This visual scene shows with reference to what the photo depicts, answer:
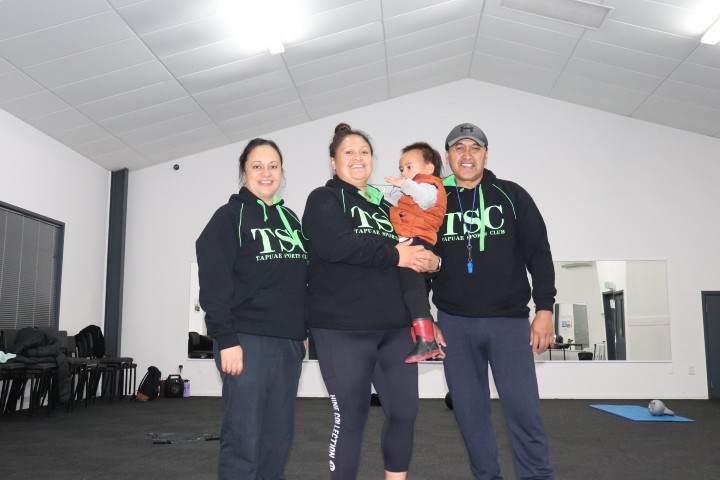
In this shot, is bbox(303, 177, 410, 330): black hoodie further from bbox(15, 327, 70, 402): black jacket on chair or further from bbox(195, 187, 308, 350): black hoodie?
bbox(15, 327, 70, 402): black jacket on chair

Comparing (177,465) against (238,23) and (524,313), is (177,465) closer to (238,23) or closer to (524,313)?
(524,313)

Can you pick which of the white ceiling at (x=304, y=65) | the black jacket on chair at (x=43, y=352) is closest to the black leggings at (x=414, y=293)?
the white ceiling at (x=304, y=65)

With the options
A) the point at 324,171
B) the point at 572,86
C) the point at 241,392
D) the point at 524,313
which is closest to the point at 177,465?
the point at 241,392

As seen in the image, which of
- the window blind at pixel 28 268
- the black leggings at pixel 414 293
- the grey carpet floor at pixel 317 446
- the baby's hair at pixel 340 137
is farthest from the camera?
the window blind at pixel 28 268

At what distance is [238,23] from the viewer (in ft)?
18.0

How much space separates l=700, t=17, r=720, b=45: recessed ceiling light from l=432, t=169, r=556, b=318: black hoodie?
4822 mm

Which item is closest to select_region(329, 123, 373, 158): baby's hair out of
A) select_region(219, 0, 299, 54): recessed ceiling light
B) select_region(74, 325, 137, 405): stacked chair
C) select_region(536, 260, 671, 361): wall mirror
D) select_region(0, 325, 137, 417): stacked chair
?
select_region(219, 0, 299, 54): recessed ceiling light

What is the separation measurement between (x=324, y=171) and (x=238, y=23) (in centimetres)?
305

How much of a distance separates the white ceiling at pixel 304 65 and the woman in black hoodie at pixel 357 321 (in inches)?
143

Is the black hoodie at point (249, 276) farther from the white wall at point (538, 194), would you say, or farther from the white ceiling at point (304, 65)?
the white wall at point (538, 194)

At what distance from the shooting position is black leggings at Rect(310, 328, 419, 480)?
1.83 m

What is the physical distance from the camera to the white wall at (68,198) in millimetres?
6059

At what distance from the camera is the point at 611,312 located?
25.6 feet

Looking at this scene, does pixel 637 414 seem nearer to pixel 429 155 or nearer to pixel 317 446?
pixel 317 446
